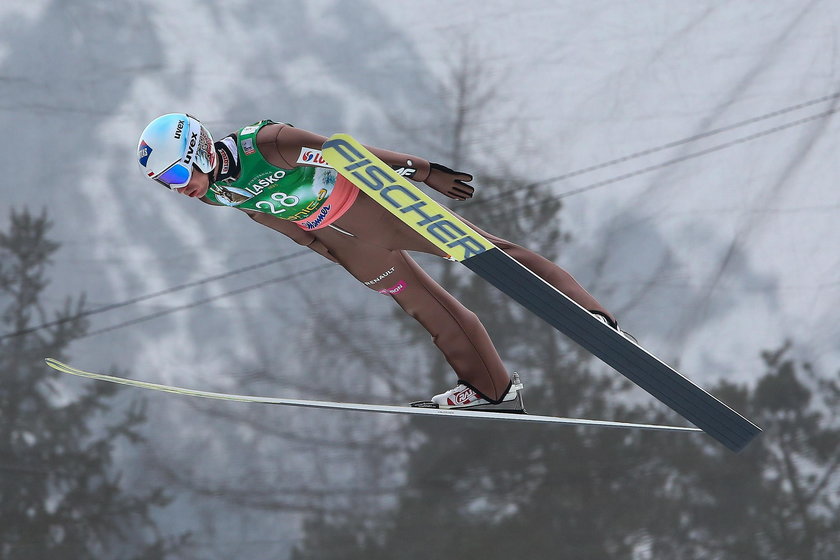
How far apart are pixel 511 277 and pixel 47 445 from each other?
4154 mm

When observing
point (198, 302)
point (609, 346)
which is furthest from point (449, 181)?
point (198, 302)

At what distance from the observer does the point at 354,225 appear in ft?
9.64

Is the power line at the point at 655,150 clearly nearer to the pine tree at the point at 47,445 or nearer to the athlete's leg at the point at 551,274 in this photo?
the pine tree at the point at 47,445

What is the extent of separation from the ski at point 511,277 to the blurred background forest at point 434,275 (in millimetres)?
3183

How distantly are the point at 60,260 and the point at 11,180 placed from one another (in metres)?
0.57

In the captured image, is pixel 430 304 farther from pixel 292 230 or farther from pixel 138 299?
pixel 138 299

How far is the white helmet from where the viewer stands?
8.70 feet

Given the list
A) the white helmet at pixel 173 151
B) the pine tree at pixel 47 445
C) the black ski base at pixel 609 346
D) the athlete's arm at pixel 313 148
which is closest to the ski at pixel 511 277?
the black ski base at pixel 609 346

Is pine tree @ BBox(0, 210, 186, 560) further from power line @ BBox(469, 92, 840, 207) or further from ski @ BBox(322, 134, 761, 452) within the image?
ski @ BBox(322, 134, 761, 452)

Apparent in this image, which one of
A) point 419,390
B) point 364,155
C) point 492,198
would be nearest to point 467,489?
point 419,390

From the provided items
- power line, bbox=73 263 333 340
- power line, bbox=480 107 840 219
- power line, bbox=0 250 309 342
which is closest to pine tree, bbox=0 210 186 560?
power line, bbox=0 250 309 342

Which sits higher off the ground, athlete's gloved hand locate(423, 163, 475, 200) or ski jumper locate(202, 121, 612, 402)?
athlete's gloved hand locate(423, 163, 475, 200)

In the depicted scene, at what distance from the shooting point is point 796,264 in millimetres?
6070

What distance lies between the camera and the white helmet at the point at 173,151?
265cm
